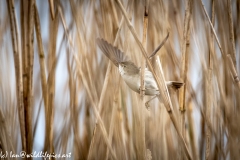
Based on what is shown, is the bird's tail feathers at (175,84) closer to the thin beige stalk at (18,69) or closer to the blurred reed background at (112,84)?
the blurred reed background at (112,84)

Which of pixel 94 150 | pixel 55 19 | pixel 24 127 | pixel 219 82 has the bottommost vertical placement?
pixel 94 150

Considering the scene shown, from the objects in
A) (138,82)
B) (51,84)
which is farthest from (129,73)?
(51,84)

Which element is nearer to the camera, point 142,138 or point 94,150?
point 142,138

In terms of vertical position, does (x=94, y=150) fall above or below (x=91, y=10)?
below

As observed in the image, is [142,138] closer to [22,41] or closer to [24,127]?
[24,127]

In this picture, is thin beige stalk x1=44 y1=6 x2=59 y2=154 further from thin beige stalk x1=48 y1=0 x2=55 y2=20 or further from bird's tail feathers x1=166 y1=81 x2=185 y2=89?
bird's tail feathers x1=166 y1=81 x2=185 y2=89

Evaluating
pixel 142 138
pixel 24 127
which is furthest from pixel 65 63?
pixel 142 138

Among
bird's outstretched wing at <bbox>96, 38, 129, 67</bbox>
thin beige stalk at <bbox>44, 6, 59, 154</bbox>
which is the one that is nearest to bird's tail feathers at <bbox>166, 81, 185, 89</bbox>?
bird's outstretched wing at <bbox>96, 38, 129, 67</bbox>
